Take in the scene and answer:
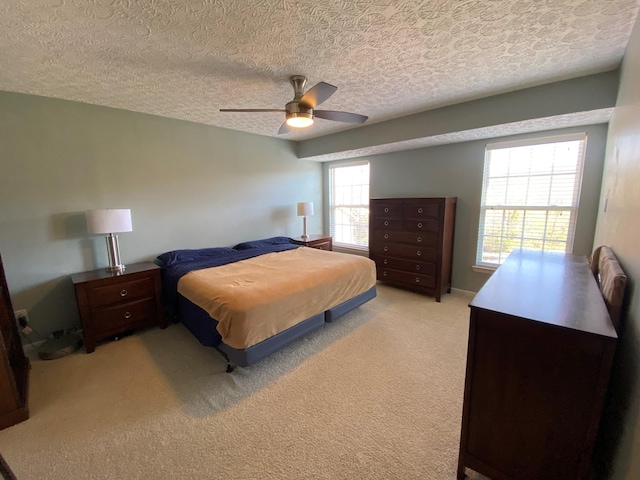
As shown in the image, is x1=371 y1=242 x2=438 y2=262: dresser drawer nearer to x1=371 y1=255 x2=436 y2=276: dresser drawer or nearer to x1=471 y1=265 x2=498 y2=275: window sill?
x1=371 y1=255 x2=436 y2=276: dresser drawer

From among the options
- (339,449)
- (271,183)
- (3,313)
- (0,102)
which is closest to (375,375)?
(339,449)

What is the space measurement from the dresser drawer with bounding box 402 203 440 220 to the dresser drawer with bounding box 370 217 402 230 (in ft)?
0.49

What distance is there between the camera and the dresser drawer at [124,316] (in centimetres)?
254

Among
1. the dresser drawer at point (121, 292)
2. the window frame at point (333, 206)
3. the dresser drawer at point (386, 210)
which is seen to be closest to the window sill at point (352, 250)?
the window frame at point (333, 206)

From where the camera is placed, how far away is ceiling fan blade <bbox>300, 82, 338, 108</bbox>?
187cm

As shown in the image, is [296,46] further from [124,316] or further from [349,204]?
[349,204]

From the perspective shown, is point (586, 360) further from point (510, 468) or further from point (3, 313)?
point (3, 313)

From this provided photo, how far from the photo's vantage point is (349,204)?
5.16 metres

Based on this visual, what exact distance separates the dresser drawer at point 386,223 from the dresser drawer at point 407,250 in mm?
254

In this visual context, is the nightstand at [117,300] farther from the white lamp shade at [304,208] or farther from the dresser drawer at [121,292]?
the white lamp shade at [304,208]

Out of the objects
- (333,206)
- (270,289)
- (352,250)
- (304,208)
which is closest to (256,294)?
(270,289)

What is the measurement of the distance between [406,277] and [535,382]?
2.76 metres

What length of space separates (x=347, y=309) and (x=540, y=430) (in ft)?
6.38

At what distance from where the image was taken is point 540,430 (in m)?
1.13
